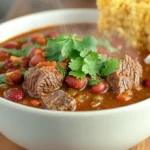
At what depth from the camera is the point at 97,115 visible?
2.40 meters

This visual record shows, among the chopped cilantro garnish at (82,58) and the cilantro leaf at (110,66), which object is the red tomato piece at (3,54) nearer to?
the chopped cilantro garnish at (82,58)

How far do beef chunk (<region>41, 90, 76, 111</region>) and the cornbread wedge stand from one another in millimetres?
1172

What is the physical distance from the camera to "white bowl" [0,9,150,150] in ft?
7.98

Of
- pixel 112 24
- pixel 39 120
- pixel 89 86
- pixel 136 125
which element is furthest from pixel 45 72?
pixel 112 24

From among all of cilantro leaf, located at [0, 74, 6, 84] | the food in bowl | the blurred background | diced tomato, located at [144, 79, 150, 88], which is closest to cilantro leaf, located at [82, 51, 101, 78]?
the food in bowl

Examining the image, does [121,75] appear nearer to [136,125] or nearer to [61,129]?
[136,125]

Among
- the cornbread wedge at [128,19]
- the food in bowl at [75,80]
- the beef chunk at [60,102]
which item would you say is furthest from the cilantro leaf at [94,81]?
the cornbread wedge at [128,19]

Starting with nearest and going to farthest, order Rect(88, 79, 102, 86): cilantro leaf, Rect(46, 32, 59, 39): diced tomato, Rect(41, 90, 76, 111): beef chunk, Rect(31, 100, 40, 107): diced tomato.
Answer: Rect(41, 90, 76, 111): beef chunk
Rect(31, 100, 40, 107): diced tomato
Rect(88, 79, 102, 86): cilantro leaf
Rect(46, 32, 59, 39): diced tomato

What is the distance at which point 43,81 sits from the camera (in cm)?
287

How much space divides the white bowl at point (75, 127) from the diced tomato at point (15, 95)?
22cm

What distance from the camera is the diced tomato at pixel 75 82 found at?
2863mm

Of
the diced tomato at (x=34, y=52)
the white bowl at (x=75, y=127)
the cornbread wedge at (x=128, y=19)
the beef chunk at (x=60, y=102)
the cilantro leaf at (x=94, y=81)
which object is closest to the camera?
the white bowl at (x=75, y=127)

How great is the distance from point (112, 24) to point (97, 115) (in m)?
1.57

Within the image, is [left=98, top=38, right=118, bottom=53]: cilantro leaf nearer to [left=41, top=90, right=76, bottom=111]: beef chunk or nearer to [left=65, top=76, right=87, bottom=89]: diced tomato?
[left=65, top=76, right=87, bottom=89]: diced tomato
